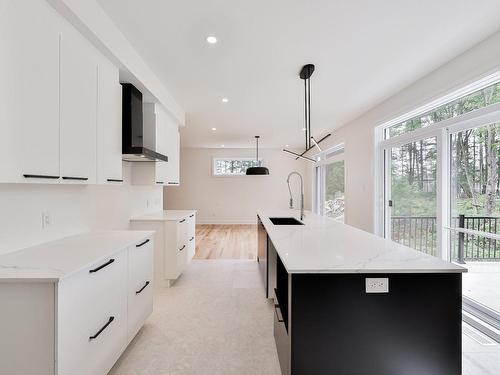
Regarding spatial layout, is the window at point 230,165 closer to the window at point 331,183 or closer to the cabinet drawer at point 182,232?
the window at point 331,183

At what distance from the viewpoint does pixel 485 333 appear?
2.14 metres

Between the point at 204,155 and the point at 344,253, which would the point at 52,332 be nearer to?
the point at 344,253

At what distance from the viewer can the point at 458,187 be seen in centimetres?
280

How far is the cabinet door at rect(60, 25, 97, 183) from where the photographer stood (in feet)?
5.09

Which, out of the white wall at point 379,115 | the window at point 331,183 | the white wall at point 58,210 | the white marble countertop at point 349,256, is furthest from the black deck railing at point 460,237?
the white wall at point 58,210

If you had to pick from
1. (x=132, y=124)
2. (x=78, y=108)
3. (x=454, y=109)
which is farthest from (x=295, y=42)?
(x=454, y=109)

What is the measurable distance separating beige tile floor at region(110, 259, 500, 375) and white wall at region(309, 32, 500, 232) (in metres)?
2.47

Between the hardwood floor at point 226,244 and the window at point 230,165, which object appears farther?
the window at point 230,165

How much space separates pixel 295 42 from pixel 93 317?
2663mm

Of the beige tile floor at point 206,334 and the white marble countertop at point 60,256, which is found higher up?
the white marble countertop at point 60,256

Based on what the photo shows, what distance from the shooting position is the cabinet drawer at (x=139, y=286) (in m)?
1.83

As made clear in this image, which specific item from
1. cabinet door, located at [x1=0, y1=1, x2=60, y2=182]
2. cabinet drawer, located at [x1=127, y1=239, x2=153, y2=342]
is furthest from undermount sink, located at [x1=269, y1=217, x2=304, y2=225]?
cabinet door, located at [x1=0, y1=1, x2=60, y2=182]

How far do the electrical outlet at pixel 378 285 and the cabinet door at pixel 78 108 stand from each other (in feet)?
6.22

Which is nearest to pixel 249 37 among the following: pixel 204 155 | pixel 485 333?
Answer: pixel 485 333
